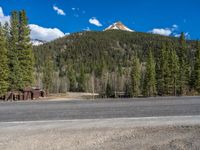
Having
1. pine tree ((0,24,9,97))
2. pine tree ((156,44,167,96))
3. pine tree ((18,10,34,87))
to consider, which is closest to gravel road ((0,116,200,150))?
pine tree ((0,24,9,97))

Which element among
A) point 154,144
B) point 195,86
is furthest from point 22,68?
point 154,144

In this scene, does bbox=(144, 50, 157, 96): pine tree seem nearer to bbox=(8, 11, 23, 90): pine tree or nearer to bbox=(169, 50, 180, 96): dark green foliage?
bbox=(169, 50, 180, 96): dark green foliage

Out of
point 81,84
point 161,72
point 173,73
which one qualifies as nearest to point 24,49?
point 161,72

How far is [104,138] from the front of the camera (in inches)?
433

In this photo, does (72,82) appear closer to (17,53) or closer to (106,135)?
(17,53)

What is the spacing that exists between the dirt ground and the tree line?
3730cm

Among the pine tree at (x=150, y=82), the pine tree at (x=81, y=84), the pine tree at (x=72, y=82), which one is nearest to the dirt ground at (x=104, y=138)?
the pine tree at (x=150, y=82)

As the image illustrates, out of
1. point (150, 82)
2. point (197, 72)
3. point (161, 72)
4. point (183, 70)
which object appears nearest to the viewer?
point (161, 72)

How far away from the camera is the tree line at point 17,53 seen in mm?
48625

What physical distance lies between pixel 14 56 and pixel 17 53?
673 millimetres

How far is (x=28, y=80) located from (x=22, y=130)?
39175mm

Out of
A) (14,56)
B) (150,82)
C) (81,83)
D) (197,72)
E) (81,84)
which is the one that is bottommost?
(150,82)

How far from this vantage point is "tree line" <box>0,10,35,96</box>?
160 feet

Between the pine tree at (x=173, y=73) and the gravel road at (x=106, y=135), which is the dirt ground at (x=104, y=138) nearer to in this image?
the gravel road at (x=106, y=135)
